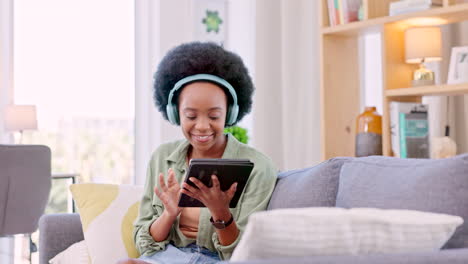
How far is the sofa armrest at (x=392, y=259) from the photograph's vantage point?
1.04 metres

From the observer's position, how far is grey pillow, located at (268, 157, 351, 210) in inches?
68.8

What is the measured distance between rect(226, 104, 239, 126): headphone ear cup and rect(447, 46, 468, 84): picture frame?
1873mm

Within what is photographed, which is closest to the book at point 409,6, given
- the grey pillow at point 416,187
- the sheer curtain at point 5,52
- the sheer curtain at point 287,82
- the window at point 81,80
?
the sheer curtain at point 287,82

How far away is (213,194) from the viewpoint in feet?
5.79

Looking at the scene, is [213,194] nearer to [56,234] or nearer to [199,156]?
[199,156]

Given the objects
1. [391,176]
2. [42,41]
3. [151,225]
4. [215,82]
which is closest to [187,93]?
[215,82]

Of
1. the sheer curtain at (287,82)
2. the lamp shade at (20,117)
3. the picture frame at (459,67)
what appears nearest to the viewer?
the picture frame at (459,67)

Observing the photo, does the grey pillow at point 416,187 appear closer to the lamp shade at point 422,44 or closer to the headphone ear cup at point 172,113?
the headphone ear cup at point 172,113

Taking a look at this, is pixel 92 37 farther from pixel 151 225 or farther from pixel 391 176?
pixel 391 176

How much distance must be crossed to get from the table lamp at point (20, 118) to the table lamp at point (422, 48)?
2.66 meters

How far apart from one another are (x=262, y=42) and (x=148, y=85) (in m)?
0.88

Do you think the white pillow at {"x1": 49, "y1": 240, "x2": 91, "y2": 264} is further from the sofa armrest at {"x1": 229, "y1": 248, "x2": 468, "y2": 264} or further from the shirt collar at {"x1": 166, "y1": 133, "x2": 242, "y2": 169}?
the sofa armrest at {"x1": 229, "y1": 248, "x2": 468, "y2": 264}

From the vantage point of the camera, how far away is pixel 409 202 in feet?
4.73

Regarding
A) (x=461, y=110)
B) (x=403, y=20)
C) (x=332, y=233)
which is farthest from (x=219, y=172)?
(x=461, y=110)
